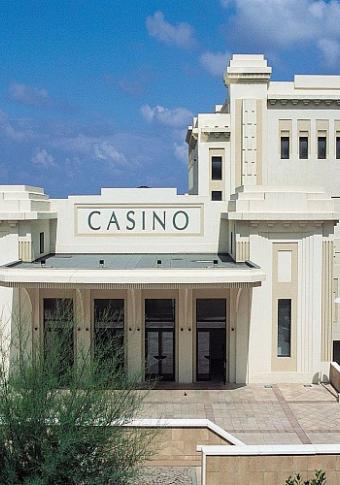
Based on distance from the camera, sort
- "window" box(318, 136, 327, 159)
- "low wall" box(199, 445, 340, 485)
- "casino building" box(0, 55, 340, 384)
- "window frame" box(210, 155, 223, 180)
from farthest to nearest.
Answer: "window frame" box(210, 155, 223, 180), "window" box(318, 136, 327, 159), "casino building" box(0, 55, 340, 384), "low wall" box(199, 445, 340, 485)

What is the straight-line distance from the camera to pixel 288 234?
81.4ft

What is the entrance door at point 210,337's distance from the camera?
25.2 meters

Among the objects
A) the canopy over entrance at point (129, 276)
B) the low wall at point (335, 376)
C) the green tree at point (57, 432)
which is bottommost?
the low wall at point (335, 376)

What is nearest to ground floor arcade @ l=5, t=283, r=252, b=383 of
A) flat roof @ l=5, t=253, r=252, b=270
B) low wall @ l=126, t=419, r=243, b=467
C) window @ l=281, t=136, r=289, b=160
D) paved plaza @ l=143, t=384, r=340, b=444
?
flat roof @ l=5, t=253, r=252, b=270

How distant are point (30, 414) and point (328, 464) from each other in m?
8.33

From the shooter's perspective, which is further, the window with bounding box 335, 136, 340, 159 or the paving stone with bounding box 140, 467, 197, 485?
the window with bounding box 335, 136, 340, 159

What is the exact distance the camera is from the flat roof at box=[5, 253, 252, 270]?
2375cm

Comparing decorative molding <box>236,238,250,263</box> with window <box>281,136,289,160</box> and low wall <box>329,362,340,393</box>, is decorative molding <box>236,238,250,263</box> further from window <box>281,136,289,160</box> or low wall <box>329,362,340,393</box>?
window <box>281,136,289,160</box>

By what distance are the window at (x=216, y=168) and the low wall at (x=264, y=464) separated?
24.1m

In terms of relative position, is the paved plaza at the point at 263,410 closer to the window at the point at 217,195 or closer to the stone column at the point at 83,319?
the stone column at the point at 83,319

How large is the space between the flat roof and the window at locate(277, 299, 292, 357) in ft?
8.64

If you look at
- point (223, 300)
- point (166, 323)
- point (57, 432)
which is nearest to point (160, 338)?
point (166, 323)

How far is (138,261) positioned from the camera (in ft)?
84.5

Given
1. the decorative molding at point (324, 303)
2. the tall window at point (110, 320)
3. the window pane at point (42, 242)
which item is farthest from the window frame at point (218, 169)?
the tall window at point (110, 320)
